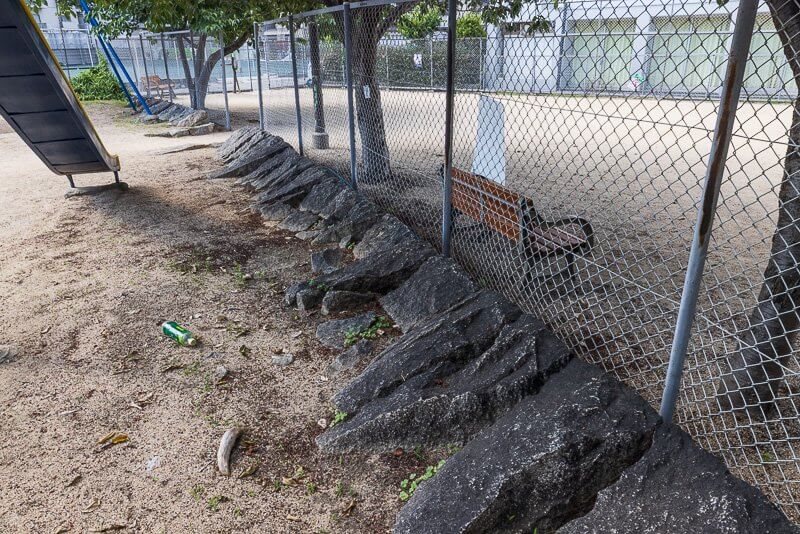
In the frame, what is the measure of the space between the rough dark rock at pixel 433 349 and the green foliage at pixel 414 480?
0.50 meters

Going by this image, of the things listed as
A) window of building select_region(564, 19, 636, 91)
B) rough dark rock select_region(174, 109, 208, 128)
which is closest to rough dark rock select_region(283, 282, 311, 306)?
window of building select_region(564, 19, 636, 91)

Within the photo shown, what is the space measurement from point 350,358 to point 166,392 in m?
1.07

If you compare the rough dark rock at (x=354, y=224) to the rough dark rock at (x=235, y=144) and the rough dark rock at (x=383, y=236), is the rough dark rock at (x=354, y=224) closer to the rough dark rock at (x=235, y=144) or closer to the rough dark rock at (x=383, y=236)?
the rough dark rock at (x=383, y=236)

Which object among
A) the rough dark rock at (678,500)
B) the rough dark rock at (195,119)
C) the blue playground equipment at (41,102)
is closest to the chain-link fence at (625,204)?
the rough dark rock at (678,500)

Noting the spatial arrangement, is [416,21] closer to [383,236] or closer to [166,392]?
[383,236]

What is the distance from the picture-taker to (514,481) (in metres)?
2.15

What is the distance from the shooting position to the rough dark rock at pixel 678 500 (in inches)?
70.1

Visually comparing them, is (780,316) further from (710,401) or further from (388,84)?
(388,84)

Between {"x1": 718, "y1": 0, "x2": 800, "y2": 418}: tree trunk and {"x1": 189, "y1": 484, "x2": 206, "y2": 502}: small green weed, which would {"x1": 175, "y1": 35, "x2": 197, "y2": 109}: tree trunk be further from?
{"x1": 718, "y1": 0, "x2": 800, "y2": 418}: tree trunk

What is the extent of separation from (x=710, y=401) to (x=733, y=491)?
1107 millimetres

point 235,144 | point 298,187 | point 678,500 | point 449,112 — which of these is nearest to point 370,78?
point 298,187

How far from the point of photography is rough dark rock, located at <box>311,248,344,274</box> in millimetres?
4832

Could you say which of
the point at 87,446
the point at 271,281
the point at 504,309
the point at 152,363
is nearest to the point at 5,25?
the point at 271,281

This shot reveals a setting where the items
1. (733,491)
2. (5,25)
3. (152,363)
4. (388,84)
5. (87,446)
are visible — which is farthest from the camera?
(388,84)
